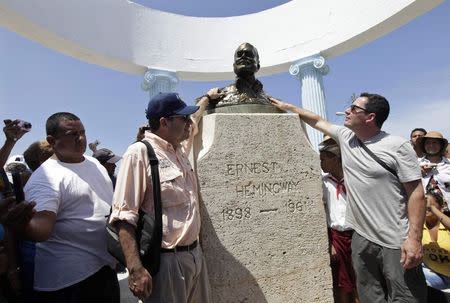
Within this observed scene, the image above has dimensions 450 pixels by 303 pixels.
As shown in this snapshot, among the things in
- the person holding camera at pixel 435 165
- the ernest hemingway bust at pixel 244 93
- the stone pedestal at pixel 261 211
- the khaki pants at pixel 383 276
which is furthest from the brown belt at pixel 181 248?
the person holding camera at pixel 435 165

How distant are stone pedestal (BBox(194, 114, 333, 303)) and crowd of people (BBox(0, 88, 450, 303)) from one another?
356mm

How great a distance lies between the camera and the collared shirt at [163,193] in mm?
2295

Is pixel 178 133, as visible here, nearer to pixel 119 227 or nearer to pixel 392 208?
pixel 119 227

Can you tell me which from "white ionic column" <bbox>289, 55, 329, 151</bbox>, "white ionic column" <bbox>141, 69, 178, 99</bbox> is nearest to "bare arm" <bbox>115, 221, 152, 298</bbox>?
"white ionic column" <bbox>141, 69, 178, 99</bbox>

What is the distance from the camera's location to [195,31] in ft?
41.3

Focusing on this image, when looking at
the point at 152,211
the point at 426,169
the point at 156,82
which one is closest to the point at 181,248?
the point at 152,211

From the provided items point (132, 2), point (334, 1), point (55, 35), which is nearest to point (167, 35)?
point (132, 2)

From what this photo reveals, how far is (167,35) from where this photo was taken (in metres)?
12.2

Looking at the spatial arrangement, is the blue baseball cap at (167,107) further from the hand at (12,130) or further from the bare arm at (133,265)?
the hand at (12,130)

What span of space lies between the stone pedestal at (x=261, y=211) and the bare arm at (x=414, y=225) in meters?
0.88

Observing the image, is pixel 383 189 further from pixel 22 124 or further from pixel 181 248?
pixel 22 124

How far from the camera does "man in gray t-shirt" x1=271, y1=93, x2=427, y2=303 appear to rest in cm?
284

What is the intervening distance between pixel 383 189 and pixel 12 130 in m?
3.17

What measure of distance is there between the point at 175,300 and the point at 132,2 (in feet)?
36.3
